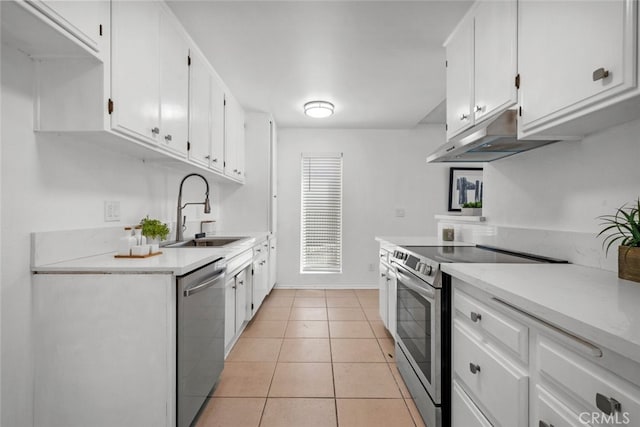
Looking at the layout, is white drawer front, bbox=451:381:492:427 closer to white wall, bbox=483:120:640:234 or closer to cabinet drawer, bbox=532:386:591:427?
cabinet drawer, bbox=532:386:591:427

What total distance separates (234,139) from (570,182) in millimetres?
3095

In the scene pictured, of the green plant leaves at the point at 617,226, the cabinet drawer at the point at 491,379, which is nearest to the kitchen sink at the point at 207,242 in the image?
the cabinet drawer at the point at 491,379

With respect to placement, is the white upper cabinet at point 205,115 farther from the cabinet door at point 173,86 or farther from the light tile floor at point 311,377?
the light tile floor at point 311,377

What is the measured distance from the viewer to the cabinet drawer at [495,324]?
95 cm

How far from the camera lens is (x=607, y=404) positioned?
0.67 meters

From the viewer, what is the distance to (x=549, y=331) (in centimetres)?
84

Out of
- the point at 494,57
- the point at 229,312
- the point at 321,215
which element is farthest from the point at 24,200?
the point at 321,215

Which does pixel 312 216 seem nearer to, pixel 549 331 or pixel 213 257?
pixel 213 257

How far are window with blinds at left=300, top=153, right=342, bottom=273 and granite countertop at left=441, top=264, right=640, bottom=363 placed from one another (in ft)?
11.1

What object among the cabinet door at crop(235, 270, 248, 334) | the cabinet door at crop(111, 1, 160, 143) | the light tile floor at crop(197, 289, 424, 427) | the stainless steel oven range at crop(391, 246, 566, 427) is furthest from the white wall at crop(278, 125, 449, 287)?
the cabinet door at crop(111, 1, 160, 143)

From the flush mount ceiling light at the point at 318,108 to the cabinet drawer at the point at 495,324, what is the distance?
9.12ft

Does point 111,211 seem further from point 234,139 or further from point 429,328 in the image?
point 429,328

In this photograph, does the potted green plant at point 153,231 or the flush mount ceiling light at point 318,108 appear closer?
the potted green plant at point 153,231

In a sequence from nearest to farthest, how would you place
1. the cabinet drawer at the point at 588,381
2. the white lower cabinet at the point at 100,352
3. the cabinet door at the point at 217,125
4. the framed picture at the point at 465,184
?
1. the cabinet drawer at the point at 588,381
2. the white lower cabinet at the point at 100,352
3. the cabinet door at the point at 217,125
4. the framed picture at the point at 465,184
